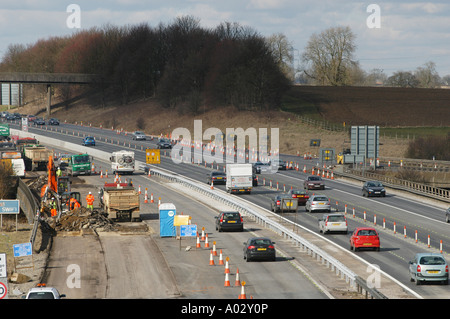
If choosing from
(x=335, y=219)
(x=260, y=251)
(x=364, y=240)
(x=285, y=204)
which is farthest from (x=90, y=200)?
Answer: (x=364, y=240)

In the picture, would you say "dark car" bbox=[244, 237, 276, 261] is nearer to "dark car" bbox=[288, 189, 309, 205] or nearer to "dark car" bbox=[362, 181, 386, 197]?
"dark car" bbox=[288, 189, 309, 205]

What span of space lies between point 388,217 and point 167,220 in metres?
17.6

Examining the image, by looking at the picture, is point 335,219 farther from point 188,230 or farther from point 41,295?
point 41,295

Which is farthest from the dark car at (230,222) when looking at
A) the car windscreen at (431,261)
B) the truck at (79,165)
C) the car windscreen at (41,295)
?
the truck at (79,165)

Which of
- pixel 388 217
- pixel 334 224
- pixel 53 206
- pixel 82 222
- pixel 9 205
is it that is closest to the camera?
pixel 9 205

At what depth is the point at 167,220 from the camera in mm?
46781

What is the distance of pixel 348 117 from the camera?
5399 inches

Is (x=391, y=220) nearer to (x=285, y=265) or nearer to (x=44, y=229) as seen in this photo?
(x=285, y=265)

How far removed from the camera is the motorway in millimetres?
38219

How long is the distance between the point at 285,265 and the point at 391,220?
19.2 m

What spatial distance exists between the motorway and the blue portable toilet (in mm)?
9245

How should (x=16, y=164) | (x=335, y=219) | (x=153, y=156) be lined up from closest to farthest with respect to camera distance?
(x=335, y=219), (x=16, y=164), (x=153, y=156)

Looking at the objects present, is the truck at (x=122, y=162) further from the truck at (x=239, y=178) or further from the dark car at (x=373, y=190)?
the dark car at (x=373, y=190)
